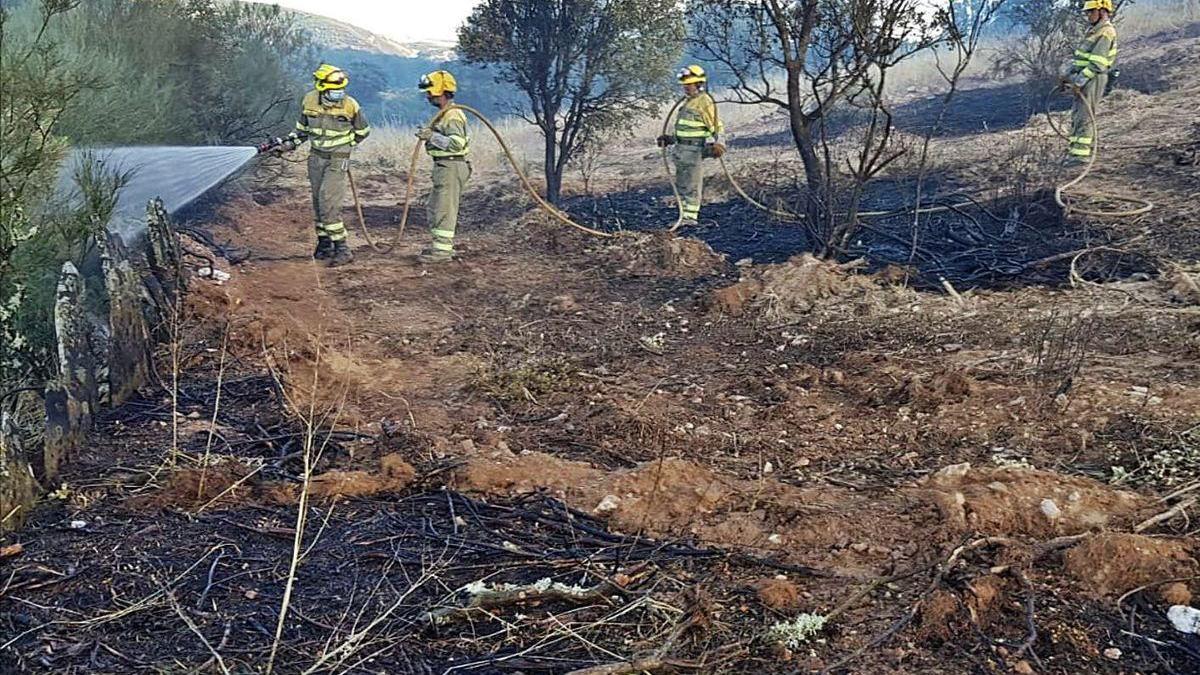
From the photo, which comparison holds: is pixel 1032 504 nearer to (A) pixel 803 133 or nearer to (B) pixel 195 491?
(B) pixel 195 491

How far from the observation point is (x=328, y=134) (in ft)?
26.0

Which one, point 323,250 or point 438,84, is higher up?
point 438,84

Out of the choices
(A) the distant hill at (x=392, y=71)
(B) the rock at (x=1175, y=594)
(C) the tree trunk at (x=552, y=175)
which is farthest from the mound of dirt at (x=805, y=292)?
(A) the distant hill at (x=392, y=71)

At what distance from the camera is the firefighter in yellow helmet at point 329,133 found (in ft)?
25.4

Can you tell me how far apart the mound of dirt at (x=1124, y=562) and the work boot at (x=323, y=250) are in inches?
288

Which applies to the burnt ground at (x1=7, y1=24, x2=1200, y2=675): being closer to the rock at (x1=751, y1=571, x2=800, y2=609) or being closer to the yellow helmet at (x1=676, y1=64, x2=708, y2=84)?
the rock at (x1=751, y1=571, x2=800, y2=609)

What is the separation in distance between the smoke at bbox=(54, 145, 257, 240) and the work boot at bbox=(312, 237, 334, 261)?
151 centimetres

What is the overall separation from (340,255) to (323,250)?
20 cm

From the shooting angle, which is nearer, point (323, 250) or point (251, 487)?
point (251, 487)

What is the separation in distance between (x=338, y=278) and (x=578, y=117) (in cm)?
385

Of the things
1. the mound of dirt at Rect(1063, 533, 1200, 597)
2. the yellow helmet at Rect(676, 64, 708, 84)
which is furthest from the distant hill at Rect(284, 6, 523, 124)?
the mound of dirt at Rect(1063, 533, 1200, 597)

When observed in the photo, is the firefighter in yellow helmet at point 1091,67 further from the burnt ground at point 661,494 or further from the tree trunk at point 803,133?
the tree trunk at point 803,133

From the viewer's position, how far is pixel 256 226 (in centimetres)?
1045

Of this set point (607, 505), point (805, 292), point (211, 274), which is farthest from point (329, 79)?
point (607, 505)
